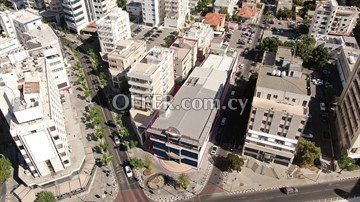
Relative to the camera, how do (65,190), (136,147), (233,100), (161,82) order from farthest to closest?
1. (233,100)
2. (161,82)
3. (136,147)
4. (65,190)

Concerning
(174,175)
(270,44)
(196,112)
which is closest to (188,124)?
(196,112)

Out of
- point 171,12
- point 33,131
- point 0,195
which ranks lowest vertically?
point 0,195

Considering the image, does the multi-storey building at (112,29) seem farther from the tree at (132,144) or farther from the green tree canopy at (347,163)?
the green tree canopy at (347,163)

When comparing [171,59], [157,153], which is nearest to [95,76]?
[171,59]

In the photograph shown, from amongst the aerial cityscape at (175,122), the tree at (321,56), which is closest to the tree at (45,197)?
the aerial cityscape at (175,122)

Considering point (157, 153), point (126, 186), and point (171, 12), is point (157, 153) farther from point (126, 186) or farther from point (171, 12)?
point (171, 12)

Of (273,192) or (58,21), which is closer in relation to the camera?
(273,192)

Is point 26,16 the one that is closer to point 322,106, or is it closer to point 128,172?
point 128,172

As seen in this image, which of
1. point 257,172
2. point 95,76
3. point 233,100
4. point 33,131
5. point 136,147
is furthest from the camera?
point 95,76
